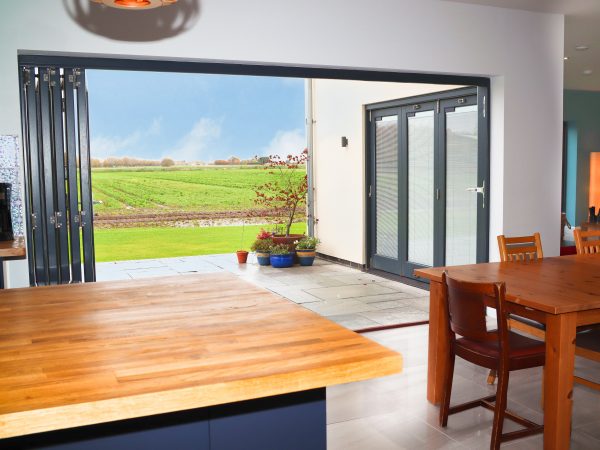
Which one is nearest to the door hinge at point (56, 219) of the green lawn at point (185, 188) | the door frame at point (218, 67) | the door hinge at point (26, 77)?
the door frame at point (218, 67)

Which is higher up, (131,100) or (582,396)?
(131,100)

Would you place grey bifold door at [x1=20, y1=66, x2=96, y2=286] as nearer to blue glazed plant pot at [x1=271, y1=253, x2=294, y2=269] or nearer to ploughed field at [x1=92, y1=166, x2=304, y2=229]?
blue glazed plant pot at [x1=271, y1=253, x2=294, y2=269]

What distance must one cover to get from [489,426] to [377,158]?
524 centimetres

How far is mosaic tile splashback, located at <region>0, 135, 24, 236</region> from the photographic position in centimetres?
401

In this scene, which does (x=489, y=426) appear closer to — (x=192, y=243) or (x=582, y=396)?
(x=582, y=396)

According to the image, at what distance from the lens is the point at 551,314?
2850 millimetres

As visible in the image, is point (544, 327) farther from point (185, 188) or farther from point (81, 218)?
point (185, 188)

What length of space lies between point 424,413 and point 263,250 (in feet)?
19.8

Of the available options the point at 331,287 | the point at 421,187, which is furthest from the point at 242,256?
the point at 421,187

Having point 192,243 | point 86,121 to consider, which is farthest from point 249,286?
point 192,243

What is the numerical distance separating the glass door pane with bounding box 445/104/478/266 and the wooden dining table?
110 inches

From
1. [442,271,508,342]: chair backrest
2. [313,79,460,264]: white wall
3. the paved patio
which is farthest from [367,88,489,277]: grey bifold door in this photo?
[442,271,508,342]: chair backrest

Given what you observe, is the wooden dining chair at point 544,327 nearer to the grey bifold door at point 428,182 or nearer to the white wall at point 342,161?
the grey bifold door at point 428,182

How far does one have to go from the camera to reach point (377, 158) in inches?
322
